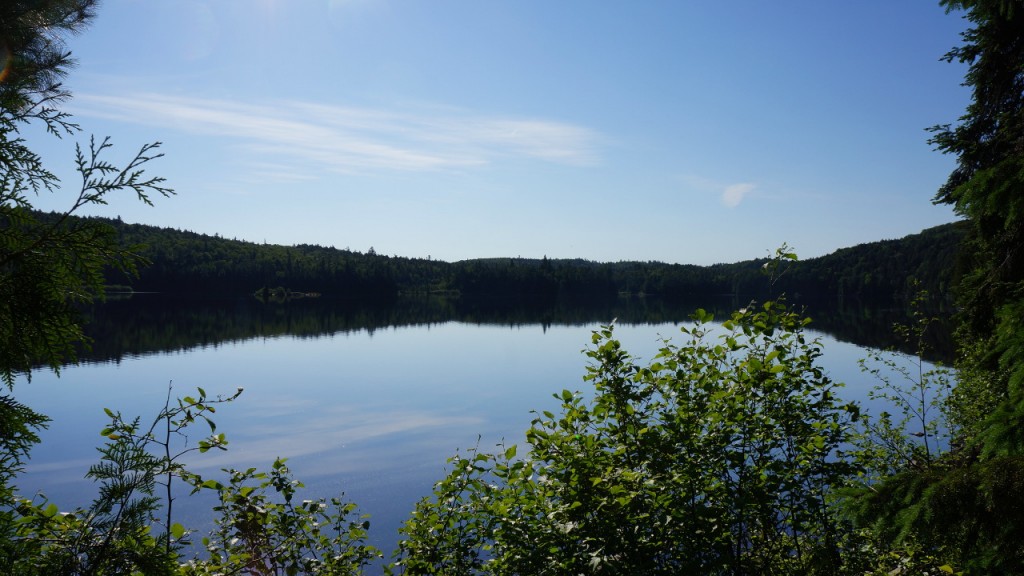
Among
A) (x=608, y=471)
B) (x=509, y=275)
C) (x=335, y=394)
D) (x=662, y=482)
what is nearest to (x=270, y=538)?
(x=608, y=471)

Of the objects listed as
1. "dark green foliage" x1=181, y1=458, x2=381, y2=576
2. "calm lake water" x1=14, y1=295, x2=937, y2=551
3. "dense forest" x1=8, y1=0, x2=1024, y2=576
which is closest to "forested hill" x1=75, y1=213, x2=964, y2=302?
"calm lake water" x1=14, y1=295, x2=937, y2=551

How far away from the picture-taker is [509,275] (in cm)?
14838

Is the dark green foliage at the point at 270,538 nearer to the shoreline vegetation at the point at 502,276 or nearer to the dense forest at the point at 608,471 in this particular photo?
the dense forest at the point at 608,471

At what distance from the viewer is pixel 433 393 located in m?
30.9

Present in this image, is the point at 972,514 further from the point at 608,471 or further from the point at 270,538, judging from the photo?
the point at 270,538

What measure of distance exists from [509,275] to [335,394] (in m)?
117

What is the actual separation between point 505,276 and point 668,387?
14359 centimetres

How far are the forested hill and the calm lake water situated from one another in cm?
7115

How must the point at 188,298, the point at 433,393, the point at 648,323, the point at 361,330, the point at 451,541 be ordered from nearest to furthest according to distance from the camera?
the point at 451,541 → the point at 433,393 → the point at 361,330 → the point at 648,323 → the point at 188,298

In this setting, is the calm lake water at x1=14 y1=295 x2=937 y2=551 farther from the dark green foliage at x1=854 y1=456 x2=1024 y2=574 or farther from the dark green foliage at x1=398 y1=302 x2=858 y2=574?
the dark green foliage at x1=854 y1=456 x2=1024 y2=574

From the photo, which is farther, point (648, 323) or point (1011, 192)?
point (648, 323)

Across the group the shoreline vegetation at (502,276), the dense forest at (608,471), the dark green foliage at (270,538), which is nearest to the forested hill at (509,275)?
the shoreline vegetation at (502,276)

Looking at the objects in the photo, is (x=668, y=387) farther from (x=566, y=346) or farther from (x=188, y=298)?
(x=188, y=298)

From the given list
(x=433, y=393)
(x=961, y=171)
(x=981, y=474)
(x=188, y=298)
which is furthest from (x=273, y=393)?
(x=188, y=298)
